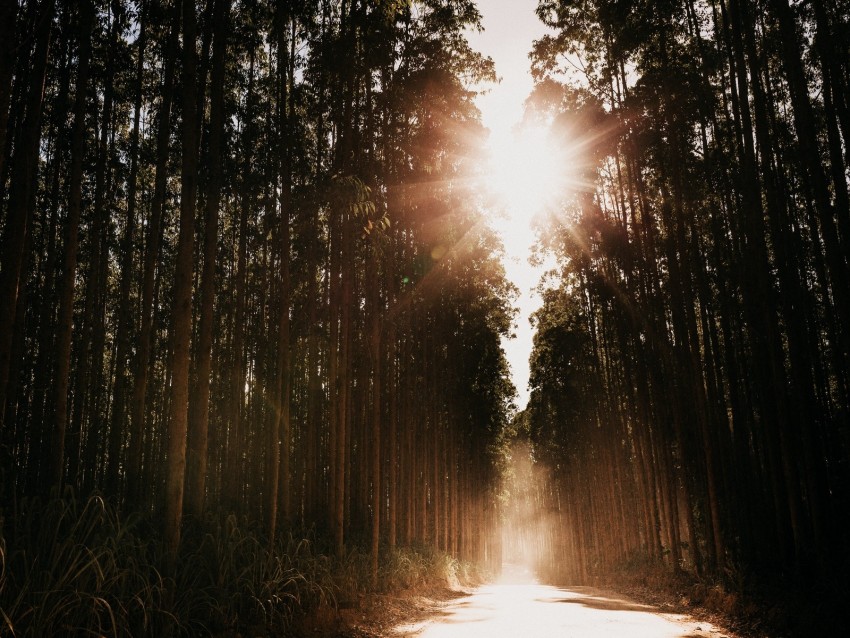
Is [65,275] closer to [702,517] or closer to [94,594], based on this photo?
[94,594]

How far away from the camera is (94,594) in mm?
3879

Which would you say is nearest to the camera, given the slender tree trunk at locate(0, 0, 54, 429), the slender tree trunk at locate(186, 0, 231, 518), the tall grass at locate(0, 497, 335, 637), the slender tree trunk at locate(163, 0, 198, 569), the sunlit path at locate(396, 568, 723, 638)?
the tall grass at locate(0, 497, 335, 637)

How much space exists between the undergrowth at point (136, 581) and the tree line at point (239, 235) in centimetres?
44

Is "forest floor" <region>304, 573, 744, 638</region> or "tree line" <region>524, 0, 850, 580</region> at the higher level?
"tree line" <region>524, 0, 850, 580</region>

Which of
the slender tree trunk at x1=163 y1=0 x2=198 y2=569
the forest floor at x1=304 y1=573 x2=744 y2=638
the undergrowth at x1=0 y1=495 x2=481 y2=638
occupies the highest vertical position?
the slender tree trunk at x1=163 y1=0 x2=198 y2=569

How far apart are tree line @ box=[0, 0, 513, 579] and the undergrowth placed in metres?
0.44

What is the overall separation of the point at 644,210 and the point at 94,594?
1269 cm

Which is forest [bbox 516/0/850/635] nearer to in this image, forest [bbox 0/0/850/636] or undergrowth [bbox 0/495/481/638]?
forest [bbox 0/0/850/636]

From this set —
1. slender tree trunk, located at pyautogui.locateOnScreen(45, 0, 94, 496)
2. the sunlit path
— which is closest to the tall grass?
slender tree trunk, located at pyautogui.locateOnScreen(45, 0, 94, 496)

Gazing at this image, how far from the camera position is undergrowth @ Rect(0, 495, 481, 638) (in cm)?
365

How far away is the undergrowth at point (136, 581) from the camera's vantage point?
365 centimetres

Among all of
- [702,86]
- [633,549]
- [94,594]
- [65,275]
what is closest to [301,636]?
[94,594]

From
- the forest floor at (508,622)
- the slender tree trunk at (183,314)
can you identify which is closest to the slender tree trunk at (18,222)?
the slender tree trunk at (183,314)

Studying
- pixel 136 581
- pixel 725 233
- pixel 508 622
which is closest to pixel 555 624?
pixel 508 622
